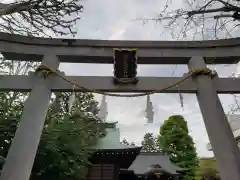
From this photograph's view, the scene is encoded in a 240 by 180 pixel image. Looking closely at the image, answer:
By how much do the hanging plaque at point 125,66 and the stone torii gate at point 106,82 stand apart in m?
0.10

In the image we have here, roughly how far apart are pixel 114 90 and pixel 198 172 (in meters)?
12.5

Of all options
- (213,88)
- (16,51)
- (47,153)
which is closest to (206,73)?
(213,88)

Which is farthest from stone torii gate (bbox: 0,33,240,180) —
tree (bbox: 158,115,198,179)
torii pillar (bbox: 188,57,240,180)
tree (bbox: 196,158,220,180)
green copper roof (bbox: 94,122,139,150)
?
tree (bbox: 158,115,198,179)

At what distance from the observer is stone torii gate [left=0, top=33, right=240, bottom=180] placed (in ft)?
12.2

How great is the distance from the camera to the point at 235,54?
474 cm

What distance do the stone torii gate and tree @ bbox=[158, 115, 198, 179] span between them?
12916 mm

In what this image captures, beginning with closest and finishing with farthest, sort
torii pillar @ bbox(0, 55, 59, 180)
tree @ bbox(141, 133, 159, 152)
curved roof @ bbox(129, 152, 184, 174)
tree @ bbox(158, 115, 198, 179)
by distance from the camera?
torii pillar @ bbox(0, 55, 59, 180) → curved roof @ bbox(129, 152, 184, 174) → tree @ bbox(158, 115, 198, 179) → tree @ bbox(141, 133, 159, 152)

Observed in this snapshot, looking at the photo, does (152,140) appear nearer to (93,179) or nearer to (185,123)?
(185,123)

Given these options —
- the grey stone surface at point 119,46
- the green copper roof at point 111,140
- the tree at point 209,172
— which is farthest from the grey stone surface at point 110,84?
the tree at point 209,172

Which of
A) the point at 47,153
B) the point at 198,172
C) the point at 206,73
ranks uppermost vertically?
the point at 198,172

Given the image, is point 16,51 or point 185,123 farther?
point 185,123

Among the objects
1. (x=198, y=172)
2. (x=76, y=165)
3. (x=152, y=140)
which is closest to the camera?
(x=76, y=165)

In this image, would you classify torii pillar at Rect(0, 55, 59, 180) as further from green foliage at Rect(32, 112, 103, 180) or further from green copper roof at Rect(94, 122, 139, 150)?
green copper roof at Rect(94, 122, 139, 150)

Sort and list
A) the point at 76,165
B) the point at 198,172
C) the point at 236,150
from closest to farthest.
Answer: the point at 236,150, the point at 76,165, the point at 198,172
